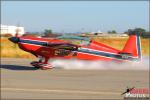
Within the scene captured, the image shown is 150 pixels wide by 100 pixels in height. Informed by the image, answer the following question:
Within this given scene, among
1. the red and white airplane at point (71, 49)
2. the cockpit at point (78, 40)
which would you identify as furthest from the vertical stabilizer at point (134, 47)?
the cockpit at point (78, 40)

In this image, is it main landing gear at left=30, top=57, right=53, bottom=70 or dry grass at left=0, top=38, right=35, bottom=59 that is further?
dry grass at left=0, top=38, right=35, bottom=59

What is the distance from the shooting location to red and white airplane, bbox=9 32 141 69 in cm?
1991

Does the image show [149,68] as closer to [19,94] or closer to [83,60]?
[83,60]

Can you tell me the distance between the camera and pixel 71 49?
19891mm

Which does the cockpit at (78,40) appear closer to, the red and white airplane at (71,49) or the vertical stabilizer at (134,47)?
the red and white airplane at (71,49)

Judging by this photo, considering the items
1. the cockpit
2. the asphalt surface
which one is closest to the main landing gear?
the cockpit

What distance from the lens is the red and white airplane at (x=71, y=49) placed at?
19906mm

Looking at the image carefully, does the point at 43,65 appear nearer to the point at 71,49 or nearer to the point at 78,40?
the point at 71,49

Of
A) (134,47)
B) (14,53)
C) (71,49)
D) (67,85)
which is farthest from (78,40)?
(14,53)

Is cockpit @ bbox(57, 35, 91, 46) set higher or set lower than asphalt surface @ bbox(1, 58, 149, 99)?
higher

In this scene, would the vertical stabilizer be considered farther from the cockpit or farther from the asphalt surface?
the asphalt surface

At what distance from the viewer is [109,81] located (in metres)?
14.7

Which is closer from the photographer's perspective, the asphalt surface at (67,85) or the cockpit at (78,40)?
the asphalt surface at (67,85)

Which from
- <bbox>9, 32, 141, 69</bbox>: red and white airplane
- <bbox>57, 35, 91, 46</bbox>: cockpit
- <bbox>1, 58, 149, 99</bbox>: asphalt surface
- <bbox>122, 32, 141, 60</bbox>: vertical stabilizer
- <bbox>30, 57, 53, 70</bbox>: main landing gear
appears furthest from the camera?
<bbox>122, 32, 141, 60</bbox>: vertical stabilizer
